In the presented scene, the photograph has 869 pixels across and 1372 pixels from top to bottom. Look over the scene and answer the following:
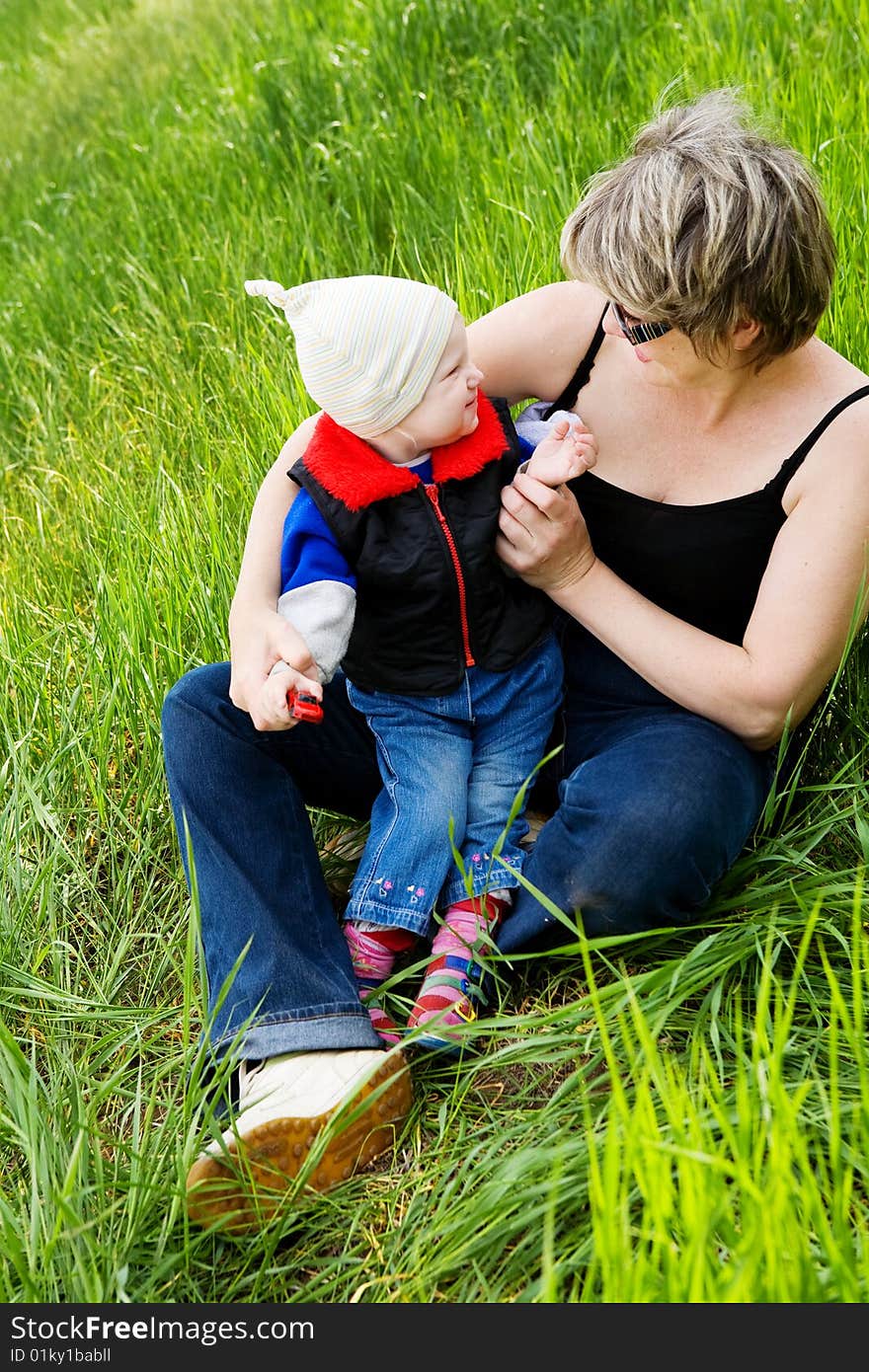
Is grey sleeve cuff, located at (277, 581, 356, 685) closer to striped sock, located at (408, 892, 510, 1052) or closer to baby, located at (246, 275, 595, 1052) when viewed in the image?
baby, located at (246, 275, 595, 1052)

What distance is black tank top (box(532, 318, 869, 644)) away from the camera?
77.5 inches

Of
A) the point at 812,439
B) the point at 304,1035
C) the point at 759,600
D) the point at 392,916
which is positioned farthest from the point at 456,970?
the point at 812,439

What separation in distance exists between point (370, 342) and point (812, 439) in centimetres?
65

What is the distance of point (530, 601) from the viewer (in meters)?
2.06

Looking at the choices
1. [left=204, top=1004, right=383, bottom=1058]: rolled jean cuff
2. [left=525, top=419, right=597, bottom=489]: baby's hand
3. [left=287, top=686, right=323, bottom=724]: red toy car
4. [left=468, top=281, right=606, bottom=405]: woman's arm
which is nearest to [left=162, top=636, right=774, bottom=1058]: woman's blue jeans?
[left=204, top=1004, right=383, bottom=1058]: rolled jean cuff

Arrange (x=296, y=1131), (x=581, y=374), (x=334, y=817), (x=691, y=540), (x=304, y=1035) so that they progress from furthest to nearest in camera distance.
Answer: (x=334, y=817)
(x=581, y=374)
(x=691, y=540)
(x=304, y=1035)
(x=296, y=1131)

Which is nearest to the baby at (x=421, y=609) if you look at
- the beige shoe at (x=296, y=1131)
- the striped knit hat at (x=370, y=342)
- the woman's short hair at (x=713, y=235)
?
the striped knit hat at (x=370, y=342)

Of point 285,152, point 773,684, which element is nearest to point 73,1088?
point 773,684

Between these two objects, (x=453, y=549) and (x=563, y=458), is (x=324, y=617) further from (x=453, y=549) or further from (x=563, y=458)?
(x=563, y=458)

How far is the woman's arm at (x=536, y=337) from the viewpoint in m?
2.12

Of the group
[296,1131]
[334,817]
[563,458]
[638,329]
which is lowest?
[334,817]

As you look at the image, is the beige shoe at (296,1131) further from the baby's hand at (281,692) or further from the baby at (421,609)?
the baby's hand at (281,692)

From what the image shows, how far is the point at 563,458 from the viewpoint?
1918 mm

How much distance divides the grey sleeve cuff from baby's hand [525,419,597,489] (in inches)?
12.9
